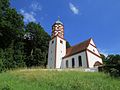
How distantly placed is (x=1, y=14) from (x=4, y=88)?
30.6 meters

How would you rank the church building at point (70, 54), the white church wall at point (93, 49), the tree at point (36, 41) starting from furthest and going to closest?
the tree at point (36, 41) < the white church wall at point (93, 49) < the church building at point (70, 54)

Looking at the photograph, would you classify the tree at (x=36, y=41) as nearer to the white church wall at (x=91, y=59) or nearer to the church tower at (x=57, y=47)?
the church tower at (x=57, y=47)

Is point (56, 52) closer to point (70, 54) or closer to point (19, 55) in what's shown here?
point (70, 54)

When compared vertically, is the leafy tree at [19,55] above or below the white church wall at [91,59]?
above

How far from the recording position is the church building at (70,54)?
37281mm

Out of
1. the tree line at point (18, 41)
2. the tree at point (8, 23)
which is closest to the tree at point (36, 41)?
the tree line at point (18, 41)

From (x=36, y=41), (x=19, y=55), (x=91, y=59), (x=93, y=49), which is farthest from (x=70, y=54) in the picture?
(x=36, y=41)

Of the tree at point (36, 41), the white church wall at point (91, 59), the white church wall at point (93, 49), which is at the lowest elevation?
the white church wall at point (91, 59)

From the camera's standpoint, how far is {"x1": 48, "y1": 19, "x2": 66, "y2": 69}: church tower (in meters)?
42.2

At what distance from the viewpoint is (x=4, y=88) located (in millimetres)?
A: 11836

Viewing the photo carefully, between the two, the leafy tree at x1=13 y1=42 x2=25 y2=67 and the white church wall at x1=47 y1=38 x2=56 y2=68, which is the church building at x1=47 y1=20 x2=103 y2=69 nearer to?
the white church wall at x1=47 y1=38 x2=56 y2=68

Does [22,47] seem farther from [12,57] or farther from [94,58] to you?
[94,58]

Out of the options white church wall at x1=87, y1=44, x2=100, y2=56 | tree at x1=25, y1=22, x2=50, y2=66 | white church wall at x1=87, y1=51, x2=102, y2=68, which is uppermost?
tree at x1=25, y1=22, x2=50, y2=66

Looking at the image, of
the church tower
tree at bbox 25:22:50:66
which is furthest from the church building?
tree at bbox 25:22:50:66
